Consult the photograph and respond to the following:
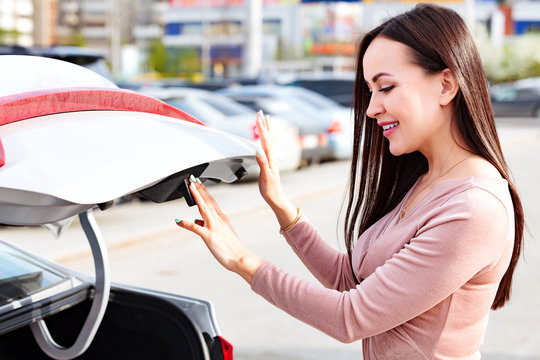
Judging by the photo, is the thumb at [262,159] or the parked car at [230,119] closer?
the thumb at [262,159]

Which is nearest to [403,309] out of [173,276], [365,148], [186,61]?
[365,148]

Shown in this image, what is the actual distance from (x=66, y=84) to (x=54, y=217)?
0.32 metres

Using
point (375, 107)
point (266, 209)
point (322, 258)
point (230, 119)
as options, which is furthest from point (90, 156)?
point (230, 119)

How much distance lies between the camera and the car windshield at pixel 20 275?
7.85 feet

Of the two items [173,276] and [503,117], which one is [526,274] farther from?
[503,117]

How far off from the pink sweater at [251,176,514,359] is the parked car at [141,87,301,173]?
928 cm

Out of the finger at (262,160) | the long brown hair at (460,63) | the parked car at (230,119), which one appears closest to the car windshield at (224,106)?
the parked car at (230,119)

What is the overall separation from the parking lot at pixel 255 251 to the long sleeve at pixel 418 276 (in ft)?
5.43

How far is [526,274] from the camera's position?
6.54 meters

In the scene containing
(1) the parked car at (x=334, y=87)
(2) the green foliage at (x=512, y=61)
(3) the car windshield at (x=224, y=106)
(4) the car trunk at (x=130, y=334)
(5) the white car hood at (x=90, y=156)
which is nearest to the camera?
(5) the white car hood at (x=90, y=156)

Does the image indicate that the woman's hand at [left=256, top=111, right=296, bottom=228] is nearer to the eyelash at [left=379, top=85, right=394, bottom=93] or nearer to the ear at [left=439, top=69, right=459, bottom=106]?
the eyelash at [left=379, top=85, right=394, bottom=93]

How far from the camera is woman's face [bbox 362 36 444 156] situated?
1.72 m

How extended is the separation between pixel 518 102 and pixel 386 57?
2779 cm

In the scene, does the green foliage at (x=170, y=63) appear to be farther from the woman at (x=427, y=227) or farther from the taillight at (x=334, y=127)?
the woman at (x=427, y=227)
